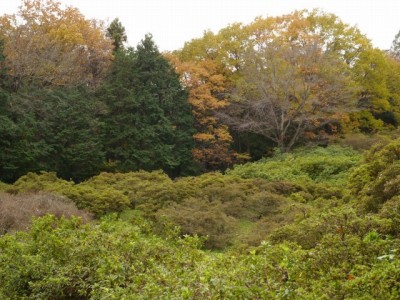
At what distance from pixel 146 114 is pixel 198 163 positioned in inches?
164

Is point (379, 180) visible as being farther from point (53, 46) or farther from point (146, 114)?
point (53, 46)

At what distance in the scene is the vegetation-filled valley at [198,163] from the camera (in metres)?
4.36

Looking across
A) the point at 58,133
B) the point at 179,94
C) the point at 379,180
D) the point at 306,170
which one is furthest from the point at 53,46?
the point at 379,180

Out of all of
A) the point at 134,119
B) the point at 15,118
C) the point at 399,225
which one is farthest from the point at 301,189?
the point at 15,118

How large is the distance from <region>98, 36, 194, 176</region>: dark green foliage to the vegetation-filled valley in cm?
10

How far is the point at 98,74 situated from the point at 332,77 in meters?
13.8

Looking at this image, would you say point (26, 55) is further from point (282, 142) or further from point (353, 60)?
point (353, 60)

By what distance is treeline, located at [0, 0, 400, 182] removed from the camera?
21688 millimetres

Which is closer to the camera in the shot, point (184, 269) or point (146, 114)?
point (184, 269)

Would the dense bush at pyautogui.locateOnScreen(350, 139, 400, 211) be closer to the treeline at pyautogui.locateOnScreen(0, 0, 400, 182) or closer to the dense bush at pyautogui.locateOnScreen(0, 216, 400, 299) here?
the dense bush at pyautogui.locateOnScreen(0, 216, 400, 299)

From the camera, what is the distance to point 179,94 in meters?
26.8

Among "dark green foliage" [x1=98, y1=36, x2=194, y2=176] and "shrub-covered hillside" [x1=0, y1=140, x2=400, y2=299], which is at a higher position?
"dark green foliage" [x1=98, y1=36, x2=194, y2=176]

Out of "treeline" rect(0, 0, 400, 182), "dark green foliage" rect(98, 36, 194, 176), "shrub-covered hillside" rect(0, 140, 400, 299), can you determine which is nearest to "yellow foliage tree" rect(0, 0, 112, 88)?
"treeline" rect(0, 0, 400, 182)

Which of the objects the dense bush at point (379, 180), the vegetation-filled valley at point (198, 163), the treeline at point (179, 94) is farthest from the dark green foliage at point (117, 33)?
the dense bush at point (379, 180)
